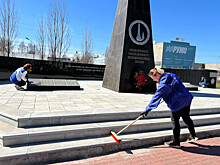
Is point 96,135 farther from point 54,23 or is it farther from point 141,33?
point 54,23

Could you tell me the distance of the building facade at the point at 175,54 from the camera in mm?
60125

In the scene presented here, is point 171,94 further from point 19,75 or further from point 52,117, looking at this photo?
point 19,75

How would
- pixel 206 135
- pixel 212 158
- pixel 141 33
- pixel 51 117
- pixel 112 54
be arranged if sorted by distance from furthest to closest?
pixel 112 54
pixel 141 33
pixel 206 135
pixel 51 117
pixel 212 158

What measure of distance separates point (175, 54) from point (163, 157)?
64.5 m

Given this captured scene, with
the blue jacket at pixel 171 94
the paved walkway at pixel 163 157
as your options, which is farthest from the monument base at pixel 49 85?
the blue jacket at pixel 171 94

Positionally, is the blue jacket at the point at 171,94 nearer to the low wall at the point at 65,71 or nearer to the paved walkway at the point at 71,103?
the paved walkway at the point at 71,103

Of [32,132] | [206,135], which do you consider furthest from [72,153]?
[206,135]

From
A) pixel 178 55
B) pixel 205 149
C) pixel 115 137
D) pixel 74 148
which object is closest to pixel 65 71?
pixel 115 137

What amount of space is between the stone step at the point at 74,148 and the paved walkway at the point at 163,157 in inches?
5.8

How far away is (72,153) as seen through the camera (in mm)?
3066

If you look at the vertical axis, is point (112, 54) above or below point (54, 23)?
below

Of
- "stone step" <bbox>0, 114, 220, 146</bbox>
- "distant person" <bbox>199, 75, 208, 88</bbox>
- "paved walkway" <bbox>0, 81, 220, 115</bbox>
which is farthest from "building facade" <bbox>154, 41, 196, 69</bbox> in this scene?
"stone step" <bbox>0, 114, 220, 146</bbox>

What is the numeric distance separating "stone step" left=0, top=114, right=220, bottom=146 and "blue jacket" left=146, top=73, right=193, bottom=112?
3.33ft

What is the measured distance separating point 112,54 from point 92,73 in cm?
749
